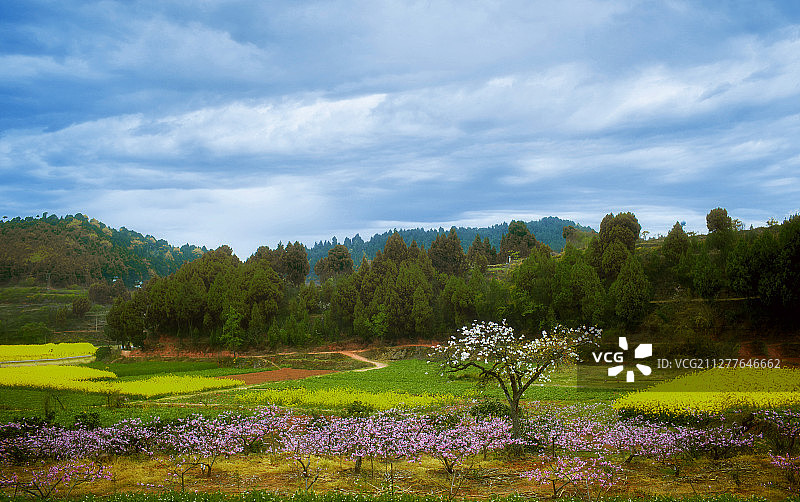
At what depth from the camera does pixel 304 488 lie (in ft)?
25.7

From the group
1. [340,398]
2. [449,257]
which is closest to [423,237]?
[449,257]

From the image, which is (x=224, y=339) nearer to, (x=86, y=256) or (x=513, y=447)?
(x=513, y=447)

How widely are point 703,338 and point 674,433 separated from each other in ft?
55.0

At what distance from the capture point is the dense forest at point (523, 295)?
23.2 metres

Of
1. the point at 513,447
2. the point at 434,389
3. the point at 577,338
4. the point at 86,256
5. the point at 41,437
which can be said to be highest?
the point at 86,256

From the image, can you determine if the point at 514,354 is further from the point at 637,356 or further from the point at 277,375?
the point at 277,375

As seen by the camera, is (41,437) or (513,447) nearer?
(41,437)

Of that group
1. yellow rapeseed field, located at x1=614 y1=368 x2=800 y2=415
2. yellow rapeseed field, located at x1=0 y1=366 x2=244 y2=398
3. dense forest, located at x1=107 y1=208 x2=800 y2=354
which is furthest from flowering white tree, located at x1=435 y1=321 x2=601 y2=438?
dense forest, located at x1=107 y1=208 x2=800 y2=354

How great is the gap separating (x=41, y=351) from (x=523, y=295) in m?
34.6

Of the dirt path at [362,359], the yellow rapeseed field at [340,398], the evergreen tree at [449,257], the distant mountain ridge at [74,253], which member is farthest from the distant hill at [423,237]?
the yellow rapeseed field at [340,398]

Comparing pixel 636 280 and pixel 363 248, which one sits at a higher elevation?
pixel 363 248

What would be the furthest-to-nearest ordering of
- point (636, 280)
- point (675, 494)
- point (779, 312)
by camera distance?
point (636, 280) < point (779, 312) < point (675, 494)

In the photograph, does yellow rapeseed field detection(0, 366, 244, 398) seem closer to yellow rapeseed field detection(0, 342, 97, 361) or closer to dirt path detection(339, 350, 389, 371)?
yellow rapeseed field detection(0, 342, 97, 361)

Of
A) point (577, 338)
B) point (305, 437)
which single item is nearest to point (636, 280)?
point (577, 338)
